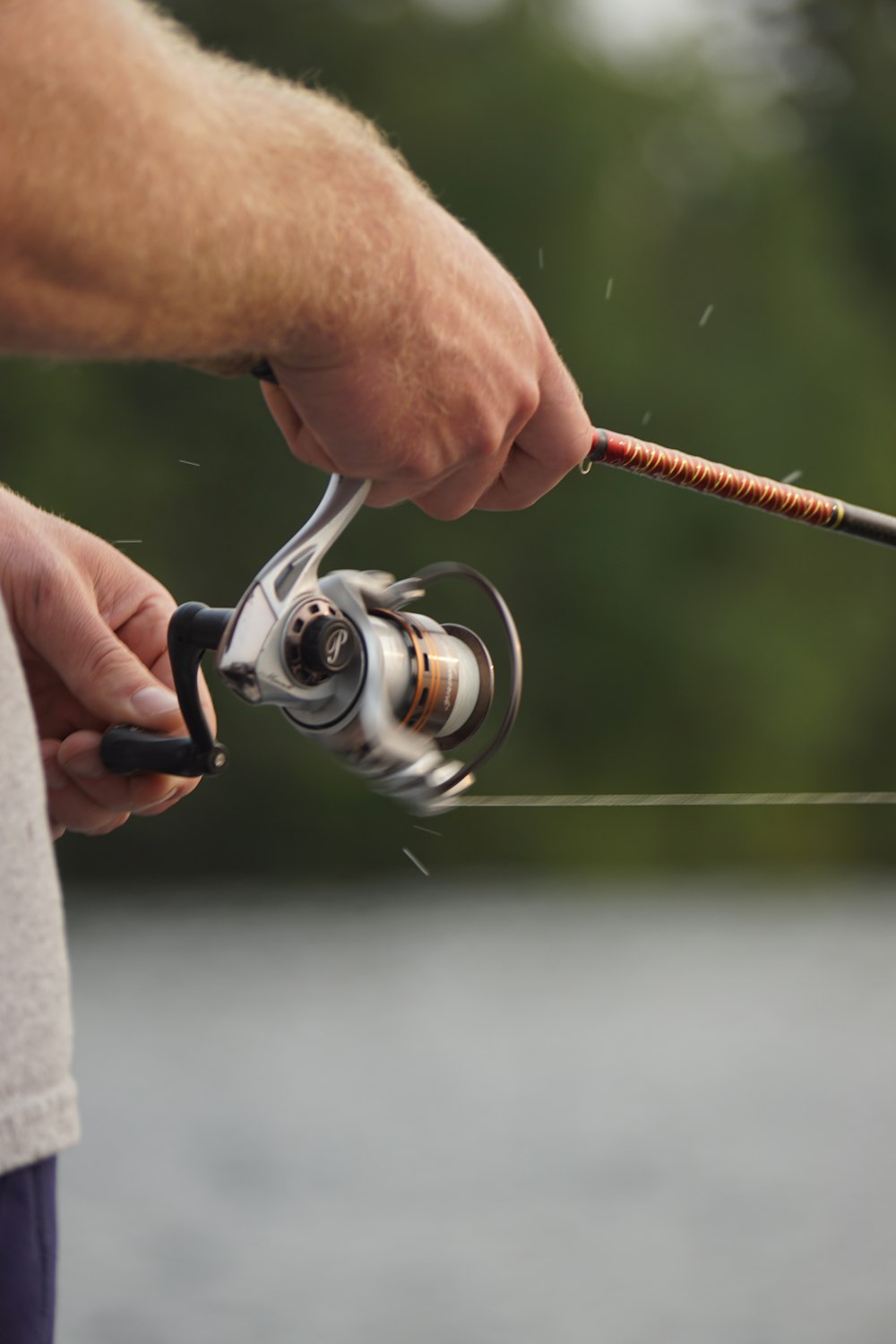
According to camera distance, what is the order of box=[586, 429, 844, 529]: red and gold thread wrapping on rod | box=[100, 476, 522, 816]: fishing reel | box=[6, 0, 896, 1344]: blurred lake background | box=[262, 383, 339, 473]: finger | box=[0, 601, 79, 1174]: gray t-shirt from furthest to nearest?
box=[6, 0, 896, 1344]: blurred lake background → box=[586, 429, 844, 529]: red and gold thread wrapping on rod → box=[100, 476, 522, 816]: fishing reel → box=[262, 383, 339, 473]: finger → box=[0, 601, 79, 1174]: gray t-shirt

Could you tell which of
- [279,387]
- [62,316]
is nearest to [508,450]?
[279,387]

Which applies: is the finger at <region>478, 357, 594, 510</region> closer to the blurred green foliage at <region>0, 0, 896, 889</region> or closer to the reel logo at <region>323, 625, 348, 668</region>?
the reel logo at <region>323, 625, 348, 668</region>

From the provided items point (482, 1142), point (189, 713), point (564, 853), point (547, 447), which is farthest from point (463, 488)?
point (564, 853)

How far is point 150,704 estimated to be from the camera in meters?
1.42

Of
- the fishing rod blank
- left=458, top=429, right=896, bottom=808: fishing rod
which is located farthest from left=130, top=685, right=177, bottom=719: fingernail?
the fishing rod blank

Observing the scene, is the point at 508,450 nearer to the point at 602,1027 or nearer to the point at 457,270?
the point at 457,270

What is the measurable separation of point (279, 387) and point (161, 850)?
1219 centimetres

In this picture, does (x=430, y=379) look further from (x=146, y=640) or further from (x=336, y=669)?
(x=146, y=640)

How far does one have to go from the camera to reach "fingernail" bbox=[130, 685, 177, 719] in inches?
55.6

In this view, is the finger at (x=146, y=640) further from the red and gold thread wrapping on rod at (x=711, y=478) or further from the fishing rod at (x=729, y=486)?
the red and gold thread wrapping on rod at (x=711, y=478)

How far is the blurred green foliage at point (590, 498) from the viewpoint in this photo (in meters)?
12.8

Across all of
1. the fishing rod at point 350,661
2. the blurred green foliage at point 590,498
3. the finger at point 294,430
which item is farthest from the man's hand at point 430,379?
the blurred green foliage at point 590,498

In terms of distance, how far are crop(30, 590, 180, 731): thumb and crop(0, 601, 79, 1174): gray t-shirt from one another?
0.54 meters

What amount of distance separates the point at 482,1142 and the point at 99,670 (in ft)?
20.6
